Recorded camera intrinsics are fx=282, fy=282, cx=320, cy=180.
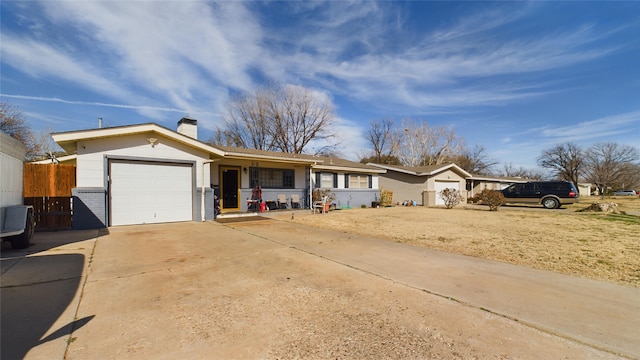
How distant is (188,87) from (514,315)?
65.2 feet

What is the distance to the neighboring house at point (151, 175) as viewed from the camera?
9023 millimetres

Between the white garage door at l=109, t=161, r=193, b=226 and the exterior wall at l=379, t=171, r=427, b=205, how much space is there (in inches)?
690

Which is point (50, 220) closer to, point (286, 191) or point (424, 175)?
point (286, 191)

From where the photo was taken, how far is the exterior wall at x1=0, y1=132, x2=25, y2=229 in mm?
5254

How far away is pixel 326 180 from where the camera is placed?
17.9 meters

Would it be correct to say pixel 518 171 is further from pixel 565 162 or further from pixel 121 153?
pixel 121 153

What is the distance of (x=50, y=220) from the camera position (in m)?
8.88

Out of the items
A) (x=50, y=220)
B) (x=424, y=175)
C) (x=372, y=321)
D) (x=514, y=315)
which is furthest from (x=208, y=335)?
(x=424, y=175)

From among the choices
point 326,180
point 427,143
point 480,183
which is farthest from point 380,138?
point 326,180

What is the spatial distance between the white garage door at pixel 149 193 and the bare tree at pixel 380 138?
35257 mm

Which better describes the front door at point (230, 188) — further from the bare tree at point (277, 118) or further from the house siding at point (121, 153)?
the bare tree at point (277, 118)

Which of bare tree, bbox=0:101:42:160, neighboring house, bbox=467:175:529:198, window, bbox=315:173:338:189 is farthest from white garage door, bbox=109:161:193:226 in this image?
neighboring house, bbox=467:175:529:198

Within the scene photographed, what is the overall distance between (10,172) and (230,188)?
8542 mm

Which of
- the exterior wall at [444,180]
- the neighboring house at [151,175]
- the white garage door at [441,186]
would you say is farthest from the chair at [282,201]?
the white garage door at [441,186]
